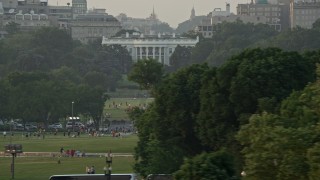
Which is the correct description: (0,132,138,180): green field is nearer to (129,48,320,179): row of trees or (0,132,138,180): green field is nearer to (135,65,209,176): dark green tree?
(129,48,320,179): row of trees

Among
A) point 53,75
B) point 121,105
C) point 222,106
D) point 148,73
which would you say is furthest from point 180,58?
point 222,106

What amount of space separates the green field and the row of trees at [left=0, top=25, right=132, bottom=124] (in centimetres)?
672

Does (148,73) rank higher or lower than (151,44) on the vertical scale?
higher

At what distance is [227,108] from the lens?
4275cm

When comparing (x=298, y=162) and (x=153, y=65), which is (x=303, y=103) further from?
(x=153, y=65)

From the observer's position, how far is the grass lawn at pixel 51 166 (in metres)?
51.4

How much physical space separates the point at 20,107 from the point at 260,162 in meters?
58.3

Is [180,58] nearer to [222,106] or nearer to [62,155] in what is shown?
[62,155]

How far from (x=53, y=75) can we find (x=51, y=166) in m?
54.6

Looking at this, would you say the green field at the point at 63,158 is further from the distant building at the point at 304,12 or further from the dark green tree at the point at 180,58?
the distant building at the point at 304,12

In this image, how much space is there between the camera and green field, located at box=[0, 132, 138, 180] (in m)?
52.4

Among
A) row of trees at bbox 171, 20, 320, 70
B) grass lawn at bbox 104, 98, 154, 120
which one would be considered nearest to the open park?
grass lawn at bbox 104, 98, 154, 120

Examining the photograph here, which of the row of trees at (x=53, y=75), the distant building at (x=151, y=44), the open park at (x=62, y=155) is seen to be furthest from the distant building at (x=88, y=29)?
the open park at (x=62, y=155)

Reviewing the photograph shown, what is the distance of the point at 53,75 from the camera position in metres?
110
